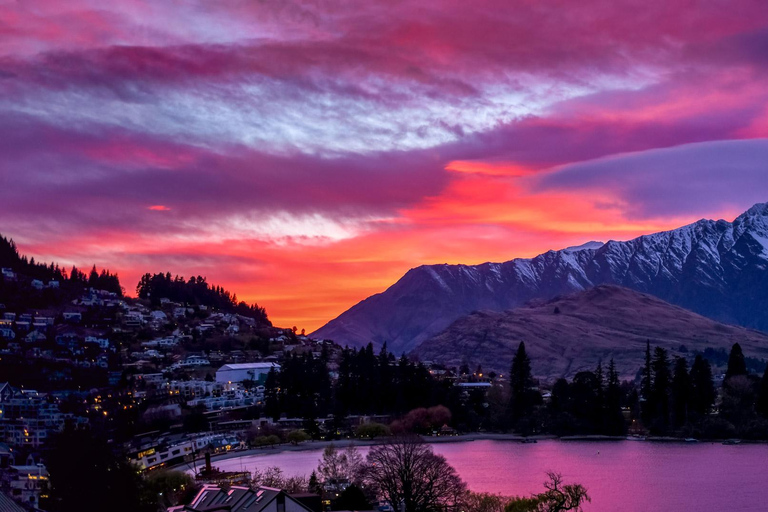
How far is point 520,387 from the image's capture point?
13288cm

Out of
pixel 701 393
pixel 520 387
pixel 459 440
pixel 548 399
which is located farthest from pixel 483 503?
pixel 548 399

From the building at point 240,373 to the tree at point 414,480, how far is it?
104m

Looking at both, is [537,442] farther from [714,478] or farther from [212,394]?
[212,394]

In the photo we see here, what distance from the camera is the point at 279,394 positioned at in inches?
5379

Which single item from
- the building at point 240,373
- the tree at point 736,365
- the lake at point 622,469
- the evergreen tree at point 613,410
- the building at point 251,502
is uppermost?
the tree at point 736,365

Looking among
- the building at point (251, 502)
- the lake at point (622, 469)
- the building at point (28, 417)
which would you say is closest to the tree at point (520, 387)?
the lake at point (622, 469)

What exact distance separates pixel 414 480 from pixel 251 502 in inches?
712

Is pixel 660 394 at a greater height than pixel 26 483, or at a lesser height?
greater

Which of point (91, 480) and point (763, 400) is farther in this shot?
point (763, 400)

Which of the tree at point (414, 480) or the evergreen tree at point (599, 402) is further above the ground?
the evergreen tree at point (599, 402)

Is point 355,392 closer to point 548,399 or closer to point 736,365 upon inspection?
point 548,399

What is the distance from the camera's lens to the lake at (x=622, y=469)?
70.4 m

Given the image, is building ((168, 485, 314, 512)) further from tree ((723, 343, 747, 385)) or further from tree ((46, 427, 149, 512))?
tree ((723, 343, 747, 385))

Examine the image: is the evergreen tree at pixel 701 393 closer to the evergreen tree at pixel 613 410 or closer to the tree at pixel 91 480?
the evergreen tree at pixel 613 410
